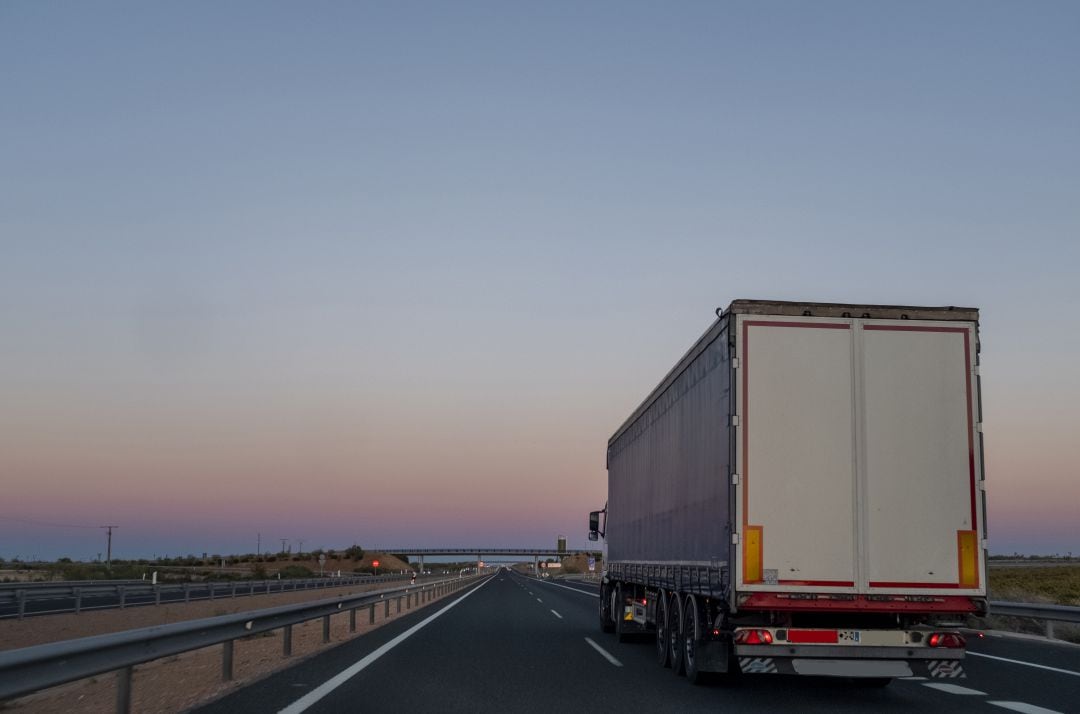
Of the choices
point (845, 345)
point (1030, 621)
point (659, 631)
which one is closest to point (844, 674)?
point (845, 345)

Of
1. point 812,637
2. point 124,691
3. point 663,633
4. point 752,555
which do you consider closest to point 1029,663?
point 663,633

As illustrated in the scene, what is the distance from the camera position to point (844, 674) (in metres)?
9.59

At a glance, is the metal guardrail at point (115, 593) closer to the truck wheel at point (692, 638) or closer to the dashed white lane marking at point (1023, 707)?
the truck wheel at point (692, 638)

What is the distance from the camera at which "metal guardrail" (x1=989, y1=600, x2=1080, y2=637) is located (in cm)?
1733

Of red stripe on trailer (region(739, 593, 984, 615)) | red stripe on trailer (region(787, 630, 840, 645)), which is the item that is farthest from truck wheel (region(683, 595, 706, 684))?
red stripe on trailer (region(739, 593, 984, 615))

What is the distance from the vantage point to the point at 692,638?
1130 cm

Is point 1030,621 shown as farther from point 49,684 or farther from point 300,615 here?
point 49,684

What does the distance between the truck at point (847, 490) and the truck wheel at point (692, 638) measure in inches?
21.8

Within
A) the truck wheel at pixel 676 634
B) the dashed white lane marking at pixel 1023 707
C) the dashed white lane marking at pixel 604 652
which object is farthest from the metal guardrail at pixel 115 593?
the dashed white lane marking at pixel 1023 707

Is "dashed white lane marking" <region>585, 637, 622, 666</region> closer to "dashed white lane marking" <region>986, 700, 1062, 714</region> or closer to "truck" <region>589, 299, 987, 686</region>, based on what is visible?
"truck" <region>589, 299, 987, 686</region>

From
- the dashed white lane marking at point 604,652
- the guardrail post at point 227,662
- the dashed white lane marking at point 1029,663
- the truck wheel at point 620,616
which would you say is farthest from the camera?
the truck wheel at point 620,616

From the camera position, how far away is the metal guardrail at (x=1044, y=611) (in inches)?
682

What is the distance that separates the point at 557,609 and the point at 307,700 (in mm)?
21112

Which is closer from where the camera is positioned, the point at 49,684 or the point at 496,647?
the point at 49,684
